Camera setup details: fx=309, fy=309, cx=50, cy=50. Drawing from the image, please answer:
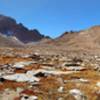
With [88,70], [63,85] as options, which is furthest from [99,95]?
[88,70]

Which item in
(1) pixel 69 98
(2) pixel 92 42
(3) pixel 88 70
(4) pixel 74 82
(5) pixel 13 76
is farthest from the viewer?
(2) pixel 92 42

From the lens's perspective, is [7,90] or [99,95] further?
[7,90]

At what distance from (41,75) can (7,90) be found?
5091 mm

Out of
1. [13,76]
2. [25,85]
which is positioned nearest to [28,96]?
[25,85]

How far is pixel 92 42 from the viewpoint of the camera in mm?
142625

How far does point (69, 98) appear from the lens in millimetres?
Answer: 17953

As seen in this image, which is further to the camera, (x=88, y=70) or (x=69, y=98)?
(x=88, y=70)

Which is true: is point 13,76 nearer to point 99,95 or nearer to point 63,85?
point 63,85

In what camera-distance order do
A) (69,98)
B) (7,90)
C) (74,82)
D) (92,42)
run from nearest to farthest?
(69,98)
(7,90)
(74,82)
(92,42)

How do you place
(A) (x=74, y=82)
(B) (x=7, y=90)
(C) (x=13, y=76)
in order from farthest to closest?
(C) (x=13, y=76)
(A) (x=74, y=82)
(B) (x=7, y=90)

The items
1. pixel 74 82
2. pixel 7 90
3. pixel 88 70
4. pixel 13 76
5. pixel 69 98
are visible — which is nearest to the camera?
pixel 69 98

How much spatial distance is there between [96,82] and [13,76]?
6299mm

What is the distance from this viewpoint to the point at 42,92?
62.5 ft

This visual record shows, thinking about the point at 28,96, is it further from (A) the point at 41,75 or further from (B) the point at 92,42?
(B) the point at 92,42
